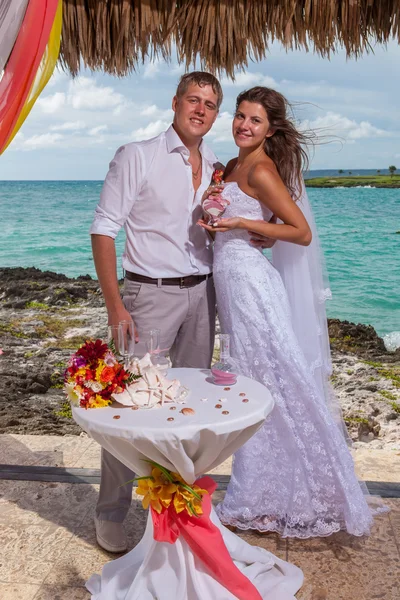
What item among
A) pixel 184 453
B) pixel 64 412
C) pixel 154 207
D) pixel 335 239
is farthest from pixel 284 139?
pixel 335 239

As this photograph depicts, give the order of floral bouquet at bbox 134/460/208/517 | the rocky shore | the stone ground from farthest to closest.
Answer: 1. the rocky shore
2. the stone ground
3. floral bouquet at bbox 134/460/208/517

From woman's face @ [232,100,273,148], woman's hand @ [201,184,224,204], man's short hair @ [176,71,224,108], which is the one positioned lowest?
woman's hand @ [201,184,224,204]

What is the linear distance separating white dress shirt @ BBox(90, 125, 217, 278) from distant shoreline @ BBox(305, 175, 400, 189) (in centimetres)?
2057

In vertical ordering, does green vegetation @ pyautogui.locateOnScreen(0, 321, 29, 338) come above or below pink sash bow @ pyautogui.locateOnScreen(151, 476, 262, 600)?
below

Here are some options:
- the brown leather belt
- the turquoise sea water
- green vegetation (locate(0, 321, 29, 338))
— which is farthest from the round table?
the turquoise sea water

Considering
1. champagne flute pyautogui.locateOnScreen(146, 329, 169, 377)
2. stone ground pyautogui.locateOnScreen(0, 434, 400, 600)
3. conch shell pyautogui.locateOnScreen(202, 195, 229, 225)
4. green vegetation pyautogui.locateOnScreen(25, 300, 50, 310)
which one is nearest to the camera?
champagne flute pyautogui.locateOnScreen(146, 329, 169, 377)

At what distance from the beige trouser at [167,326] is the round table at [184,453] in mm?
346

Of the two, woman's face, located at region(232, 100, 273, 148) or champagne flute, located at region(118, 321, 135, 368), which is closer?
champagne flute, located at region(118, 321, 135, 368)

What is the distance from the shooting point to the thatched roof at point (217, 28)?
11.3 feet

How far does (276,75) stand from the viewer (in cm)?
2455

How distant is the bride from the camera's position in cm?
289

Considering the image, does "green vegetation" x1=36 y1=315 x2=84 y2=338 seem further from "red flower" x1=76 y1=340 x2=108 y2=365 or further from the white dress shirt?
"red flower" x1=76 y1=340 x2=108 y2=365

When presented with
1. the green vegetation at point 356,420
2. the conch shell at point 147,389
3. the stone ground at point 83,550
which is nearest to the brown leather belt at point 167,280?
the conch shell at point 147,389

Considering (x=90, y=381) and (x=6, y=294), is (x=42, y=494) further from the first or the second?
(x=6, y=294)
